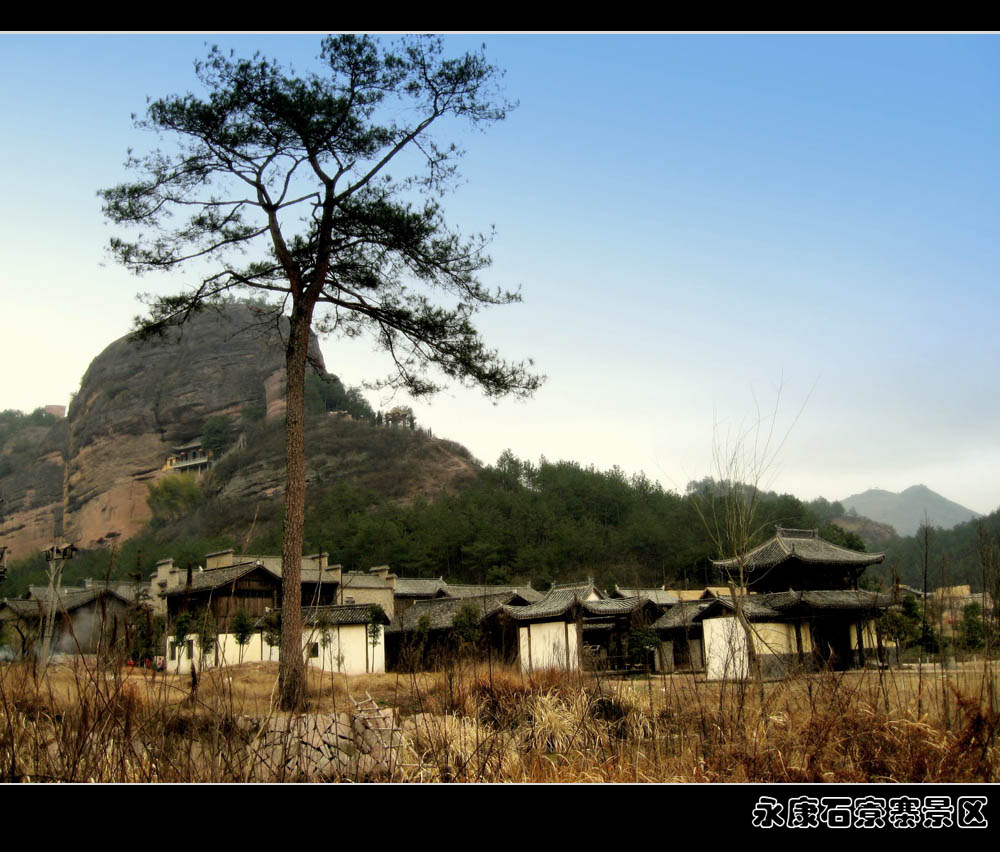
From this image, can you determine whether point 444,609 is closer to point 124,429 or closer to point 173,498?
point 173,498

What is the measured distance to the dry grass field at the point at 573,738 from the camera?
2559 millimetres

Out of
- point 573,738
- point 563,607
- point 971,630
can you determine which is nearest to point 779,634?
point 563,607

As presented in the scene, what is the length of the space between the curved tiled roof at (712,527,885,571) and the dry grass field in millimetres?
13834

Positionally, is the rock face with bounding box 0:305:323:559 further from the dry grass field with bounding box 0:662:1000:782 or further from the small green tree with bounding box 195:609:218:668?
the small green tree with bounding box 195:609:218:668

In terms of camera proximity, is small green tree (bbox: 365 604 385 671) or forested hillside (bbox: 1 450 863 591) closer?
small green tree (bbox: 365 604 385 671)

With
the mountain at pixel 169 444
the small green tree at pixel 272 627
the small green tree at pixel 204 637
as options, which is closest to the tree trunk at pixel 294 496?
the small green tree at pixel 204 637

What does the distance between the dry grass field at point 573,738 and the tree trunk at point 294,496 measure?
9.72ft

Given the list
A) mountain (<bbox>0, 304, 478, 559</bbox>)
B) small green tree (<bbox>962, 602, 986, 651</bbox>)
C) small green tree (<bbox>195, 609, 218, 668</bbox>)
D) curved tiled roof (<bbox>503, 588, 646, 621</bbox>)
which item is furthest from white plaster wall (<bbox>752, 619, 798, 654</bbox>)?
mountain (<bbox>0, 304, 478, 559</bbox>)

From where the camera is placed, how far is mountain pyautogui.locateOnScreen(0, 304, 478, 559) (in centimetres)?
4881

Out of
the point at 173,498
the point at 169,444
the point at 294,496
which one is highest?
the point at 169,444

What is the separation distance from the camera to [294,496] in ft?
23.1

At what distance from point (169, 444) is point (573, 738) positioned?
195ft
